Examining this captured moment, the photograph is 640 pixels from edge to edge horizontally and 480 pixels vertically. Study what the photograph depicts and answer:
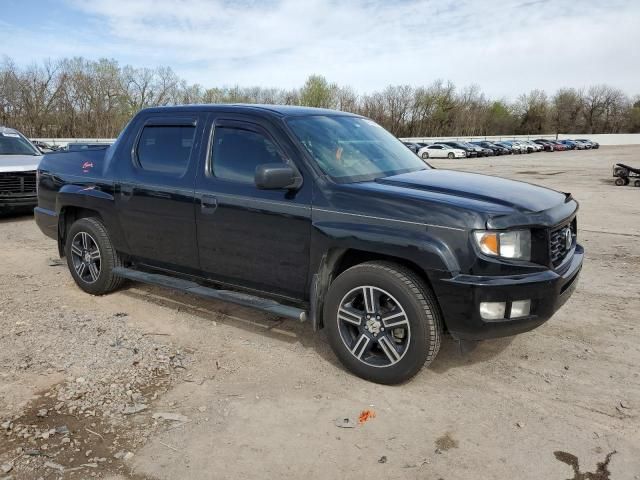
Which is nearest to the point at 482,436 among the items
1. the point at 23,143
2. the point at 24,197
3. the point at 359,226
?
the point at 359,226

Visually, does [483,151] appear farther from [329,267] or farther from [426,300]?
[426,300]

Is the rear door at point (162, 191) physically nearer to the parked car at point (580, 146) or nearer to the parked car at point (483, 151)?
the parked car at point (483, 151)

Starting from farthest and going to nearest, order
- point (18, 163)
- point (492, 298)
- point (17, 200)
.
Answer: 1. point (18, 163)
2. point (17, 200)
3. point (492, 298)

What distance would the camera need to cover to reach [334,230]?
371cm

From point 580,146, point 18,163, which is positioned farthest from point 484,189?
point 580,146

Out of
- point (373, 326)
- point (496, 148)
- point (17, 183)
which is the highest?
point (496, 148)

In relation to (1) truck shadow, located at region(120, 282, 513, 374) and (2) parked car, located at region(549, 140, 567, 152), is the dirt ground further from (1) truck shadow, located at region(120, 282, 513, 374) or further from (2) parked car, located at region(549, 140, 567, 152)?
(2) parked car, located at region(549, 140, 567, 152)

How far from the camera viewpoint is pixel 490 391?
3648 mm

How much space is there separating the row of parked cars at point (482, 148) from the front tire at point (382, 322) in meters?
38.0

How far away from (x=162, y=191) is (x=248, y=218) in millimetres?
1012

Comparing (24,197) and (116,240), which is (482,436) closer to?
(116,240)

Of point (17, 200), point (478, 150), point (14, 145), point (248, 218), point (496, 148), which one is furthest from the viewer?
point (496, 148)

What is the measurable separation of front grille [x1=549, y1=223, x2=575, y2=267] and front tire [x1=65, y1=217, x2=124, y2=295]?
158 inches

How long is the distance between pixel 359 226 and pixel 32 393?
97.3 inches
